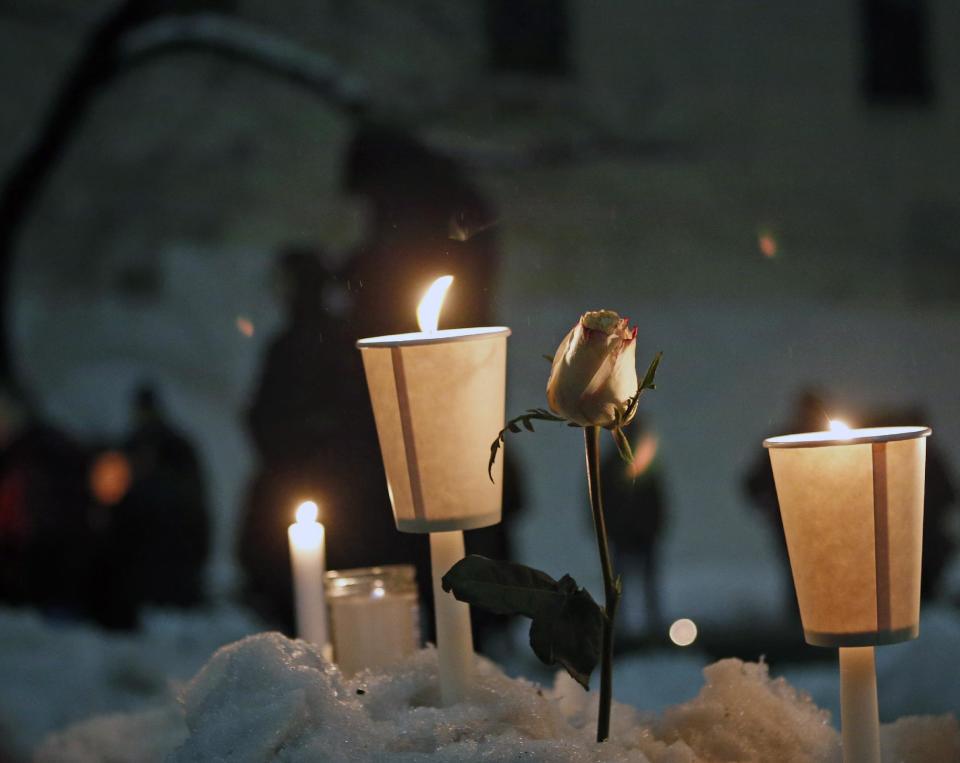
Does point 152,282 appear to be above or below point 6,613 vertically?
above

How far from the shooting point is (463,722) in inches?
23.5

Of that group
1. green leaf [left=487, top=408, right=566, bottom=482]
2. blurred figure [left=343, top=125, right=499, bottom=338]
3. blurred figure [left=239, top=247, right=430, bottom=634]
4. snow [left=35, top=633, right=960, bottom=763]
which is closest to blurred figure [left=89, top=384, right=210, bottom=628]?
blurred figure [left=239, top=247, right=430, bottom=634]

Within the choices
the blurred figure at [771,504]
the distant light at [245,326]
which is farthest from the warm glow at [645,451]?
the distant light at [245,326]

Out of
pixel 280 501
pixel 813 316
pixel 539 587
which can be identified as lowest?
pixel 280 501

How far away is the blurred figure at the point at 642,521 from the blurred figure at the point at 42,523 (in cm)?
86

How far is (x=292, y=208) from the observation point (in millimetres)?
1829

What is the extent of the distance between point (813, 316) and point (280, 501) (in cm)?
81

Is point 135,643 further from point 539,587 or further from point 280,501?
point 539,587

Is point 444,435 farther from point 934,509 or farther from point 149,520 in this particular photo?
point 149,520

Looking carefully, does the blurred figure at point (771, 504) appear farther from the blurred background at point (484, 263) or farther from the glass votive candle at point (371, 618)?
the glass votive candle at point (371, 618)

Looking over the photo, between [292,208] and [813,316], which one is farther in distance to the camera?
[292,208]

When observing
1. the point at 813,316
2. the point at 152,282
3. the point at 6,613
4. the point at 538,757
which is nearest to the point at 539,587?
the point at 538,757

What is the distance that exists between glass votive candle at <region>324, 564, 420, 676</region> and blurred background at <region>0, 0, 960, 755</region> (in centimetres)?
58

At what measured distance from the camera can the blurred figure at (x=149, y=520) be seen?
72.7 inches
